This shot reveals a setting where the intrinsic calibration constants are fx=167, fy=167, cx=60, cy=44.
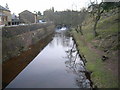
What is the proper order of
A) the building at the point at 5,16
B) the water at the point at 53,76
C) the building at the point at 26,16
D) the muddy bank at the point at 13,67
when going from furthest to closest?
the building at the point at 26,16 < the building at the point at 5,16 < the muddy bank at the point at 13,67 < the water at the point at 53,76

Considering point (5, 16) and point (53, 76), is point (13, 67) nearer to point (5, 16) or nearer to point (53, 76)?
point (53, 76)

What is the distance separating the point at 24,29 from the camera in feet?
92.4

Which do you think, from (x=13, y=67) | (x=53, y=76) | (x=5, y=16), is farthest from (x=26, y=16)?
(x=53, y=76)

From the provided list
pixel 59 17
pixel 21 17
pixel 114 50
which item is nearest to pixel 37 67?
pixel 114 50

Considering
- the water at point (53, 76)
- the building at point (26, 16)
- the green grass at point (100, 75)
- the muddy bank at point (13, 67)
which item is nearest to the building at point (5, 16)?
the building at point (26, 16)

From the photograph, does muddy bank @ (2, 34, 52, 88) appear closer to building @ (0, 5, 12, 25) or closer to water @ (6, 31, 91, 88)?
water @ (6, 31, 91, 88)

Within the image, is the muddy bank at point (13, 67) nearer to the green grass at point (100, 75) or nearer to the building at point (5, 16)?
the green grass at point (100, 75)

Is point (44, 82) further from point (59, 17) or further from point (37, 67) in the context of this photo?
point (59, 17)

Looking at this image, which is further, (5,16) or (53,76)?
(5,16)

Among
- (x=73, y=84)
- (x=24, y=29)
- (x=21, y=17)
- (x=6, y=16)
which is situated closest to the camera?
(x=73, y=84)

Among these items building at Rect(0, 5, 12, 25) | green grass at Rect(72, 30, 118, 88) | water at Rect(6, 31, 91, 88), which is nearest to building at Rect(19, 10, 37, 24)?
building at Rect(0, 5, 12, 25)

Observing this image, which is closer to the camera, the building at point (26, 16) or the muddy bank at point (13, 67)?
the muddy bank at point (13, 67)

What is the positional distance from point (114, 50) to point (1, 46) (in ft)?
38.1

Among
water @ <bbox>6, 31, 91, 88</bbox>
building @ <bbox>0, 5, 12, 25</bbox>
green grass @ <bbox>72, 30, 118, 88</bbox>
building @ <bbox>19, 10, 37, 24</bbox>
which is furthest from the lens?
building @ <bbox>19, 10, 37, 24</bbox>
